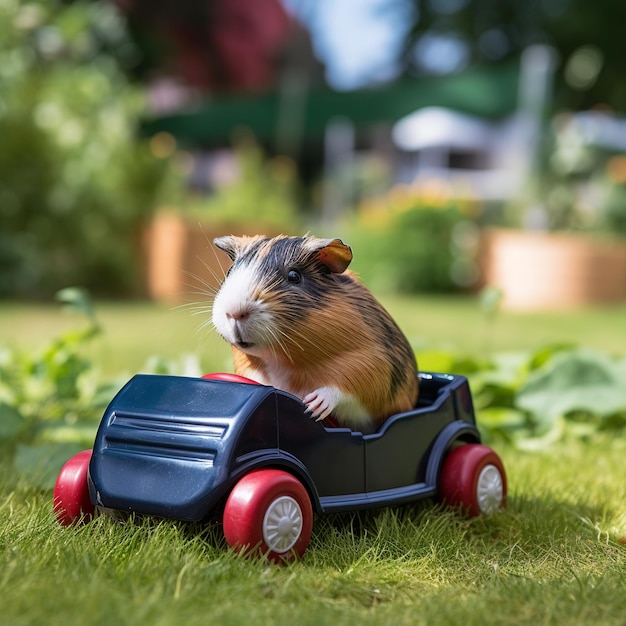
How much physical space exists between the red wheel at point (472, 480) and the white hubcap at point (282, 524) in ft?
2.05

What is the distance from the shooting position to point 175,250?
9.91 metres

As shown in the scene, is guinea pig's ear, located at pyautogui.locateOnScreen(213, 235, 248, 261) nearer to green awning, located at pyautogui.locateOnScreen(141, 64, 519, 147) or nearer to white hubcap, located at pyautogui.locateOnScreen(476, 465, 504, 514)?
white hubcap, located at pyautogui.locateOnScreen(476, 465, 504, 514)

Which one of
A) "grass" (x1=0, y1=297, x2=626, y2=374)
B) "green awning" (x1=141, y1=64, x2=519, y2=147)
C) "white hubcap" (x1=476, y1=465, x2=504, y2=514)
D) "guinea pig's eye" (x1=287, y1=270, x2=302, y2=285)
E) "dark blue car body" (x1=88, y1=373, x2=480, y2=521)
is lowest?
Result: "grass" (x1=0, y1=297, x2=626, y2=374)

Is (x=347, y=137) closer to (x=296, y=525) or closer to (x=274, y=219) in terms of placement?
(x=274, y=219)

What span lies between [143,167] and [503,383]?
23.0 ft

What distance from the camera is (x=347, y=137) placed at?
19297mm

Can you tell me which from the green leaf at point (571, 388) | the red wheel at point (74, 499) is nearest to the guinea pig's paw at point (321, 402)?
the red wheel at point (74, 499)

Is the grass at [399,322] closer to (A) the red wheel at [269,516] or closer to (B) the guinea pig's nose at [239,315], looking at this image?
(B) the guinea pig's nose at [239,315]

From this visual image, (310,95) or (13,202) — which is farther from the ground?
(310,95)

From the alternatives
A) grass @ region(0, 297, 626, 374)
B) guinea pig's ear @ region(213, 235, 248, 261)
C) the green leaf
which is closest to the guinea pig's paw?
guinea pig's ear @ region(213, 235, 248, 261)

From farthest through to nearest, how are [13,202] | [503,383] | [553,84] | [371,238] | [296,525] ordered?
[553,84] → [371,238] → [13,202] → [503,383] → [296,525]

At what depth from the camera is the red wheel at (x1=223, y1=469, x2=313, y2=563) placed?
83.7 inches

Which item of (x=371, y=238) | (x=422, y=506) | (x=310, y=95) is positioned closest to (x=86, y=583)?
(x=422, y=506)

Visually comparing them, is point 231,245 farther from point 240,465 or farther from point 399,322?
point 399,322
